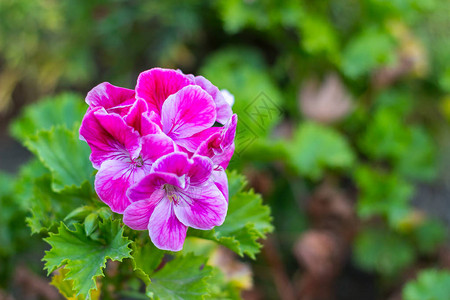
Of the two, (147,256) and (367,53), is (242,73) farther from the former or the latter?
(147,256)

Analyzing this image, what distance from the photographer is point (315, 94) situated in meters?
2.20

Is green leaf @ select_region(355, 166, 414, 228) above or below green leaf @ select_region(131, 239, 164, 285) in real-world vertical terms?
below

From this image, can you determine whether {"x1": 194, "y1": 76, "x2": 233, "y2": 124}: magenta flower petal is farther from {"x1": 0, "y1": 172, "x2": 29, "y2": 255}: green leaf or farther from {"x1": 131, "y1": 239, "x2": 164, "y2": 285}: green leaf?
{"x1": 0, "y1": 172, "x2": 29, "y2": 255}: green leaf

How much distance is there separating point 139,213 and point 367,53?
1.57 m

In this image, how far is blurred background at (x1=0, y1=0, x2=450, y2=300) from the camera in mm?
1998

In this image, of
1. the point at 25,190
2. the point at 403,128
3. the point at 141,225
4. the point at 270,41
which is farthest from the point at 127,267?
the point at 270,41

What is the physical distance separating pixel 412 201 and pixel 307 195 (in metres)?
0.55

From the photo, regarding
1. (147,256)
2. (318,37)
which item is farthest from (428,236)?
(147,256)

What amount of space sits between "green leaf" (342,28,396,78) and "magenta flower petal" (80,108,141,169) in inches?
58.6

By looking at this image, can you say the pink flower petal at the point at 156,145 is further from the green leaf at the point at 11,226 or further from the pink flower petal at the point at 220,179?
the green leaf at the point at 11,226

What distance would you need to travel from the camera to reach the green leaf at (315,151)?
1.92 meters

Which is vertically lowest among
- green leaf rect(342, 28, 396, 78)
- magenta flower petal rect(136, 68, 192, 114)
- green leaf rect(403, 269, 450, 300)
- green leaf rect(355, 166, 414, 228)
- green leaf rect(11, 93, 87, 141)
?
green leaf rect(355, 166, 414, 228)

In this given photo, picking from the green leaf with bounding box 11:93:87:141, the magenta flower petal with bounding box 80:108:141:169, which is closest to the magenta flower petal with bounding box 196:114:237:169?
the magenta flower petal with bounding box 80:108:141:169

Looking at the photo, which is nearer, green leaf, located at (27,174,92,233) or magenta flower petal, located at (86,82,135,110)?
magenta flower petal, located at (86,82,135,110)
